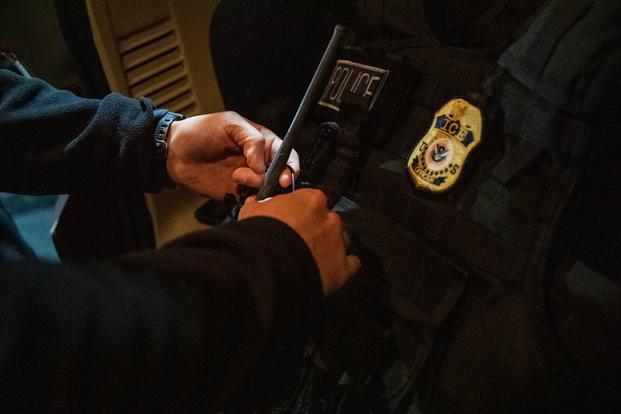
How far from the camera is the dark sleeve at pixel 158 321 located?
268 millimetres

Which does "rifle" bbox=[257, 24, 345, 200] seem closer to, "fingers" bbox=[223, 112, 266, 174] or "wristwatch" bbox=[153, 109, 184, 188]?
"fingers" bbox=[223, 112, 266, 174]

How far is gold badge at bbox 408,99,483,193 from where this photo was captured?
51 centimetres

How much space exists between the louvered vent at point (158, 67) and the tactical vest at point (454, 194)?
35 cm

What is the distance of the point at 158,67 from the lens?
0.81 meters

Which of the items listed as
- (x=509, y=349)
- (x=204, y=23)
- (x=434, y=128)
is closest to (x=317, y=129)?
(x=434, y=128)

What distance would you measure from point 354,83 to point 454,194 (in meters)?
0.26

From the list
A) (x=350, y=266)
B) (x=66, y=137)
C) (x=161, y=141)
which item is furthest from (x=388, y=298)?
(x=66, y=137)

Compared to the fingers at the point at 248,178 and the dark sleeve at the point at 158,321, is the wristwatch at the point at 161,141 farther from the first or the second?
the dark sleeve at the point at 158,321

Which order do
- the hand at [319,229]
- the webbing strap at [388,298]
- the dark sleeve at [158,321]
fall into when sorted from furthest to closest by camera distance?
the webbing strap at [388,298] < the hand at [319,229] < the dark sleeve at [158,321]

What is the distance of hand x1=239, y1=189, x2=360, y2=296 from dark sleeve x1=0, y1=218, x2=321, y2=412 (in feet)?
0.16

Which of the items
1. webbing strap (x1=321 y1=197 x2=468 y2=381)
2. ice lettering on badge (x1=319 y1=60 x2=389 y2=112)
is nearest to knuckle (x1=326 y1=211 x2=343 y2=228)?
webbing strap (x1=321 y1=197 x2=468 y2=381)

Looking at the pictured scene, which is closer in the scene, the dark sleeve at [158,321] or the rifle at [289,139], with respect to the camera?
the dark sleeve at [158,321]

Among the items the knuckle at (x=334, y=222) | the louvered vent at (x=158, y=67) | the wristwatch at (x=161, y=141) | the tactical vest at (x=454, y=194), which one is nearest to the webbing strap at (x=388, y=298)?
the tactical vest at (x=454, y=194)

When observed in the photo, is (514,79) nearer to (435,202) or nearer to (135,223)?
(435,202)
